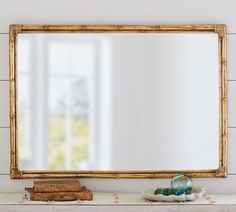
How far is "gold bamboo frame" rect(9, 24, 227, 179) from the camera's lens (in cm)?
250

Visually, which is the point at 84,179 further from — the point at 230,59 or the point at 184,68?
the point at 230,59

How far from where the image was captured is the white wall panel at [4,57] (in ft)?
8.27

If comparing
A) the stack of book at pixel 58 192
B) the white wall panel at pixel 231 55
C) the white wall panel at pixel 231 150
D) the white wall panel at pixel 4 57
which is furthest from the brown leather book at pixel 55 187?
the white wall panel at pixel 231 55

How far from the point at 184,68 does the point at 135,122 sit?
303mm

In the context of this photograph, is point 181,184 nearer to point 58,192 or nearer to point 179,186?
point 179,186

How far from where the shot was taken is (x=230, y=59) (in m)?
2.54

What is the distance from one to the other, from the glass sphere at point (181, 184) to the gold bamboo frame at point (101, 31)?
0.20m

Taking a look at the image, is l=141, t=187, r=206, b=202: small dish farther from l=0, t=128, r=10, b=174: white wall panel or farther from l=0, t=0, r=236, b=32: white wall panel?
l=0, t=0, r=236, b=32: white wall panel

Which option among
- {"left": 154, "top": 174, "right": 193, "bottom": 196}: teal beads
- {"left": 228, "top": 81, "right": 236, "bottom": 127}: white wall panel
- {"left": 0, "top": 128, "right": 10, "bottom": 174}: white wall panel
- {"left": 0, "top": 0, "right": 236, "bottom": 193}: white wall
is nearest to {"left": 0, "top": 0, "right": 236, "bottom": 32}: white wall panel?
{"left": 0, "top": 0, "right": 236, "bottom": 193}: white wall

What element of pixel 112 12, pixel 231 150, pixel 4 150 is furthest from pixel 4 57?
pixel 231 150

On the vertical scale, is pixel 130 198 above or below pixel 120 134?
below

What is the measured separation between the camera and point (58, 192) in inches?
90.9

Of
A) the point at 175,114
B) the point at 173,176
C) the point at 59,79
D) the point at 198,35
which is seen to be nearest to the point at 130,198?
the point at 173,176

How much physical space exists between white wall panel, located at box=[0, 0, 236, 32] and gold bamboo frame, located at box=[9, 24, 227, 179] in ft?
0.13
